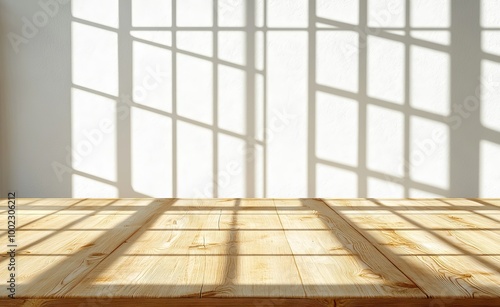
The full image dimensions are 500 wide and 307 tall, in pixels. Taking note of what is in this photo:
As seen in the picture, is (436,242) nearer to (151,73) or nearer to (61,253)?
(61,253)

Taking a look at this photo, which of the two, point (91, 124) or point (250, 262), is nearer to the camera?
point (250, 262)

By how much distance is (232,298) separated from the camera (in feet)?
3.44

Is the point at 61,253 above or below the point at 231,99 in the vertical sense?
below

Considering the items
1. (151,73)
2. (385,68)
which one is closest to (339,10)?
(385,68)

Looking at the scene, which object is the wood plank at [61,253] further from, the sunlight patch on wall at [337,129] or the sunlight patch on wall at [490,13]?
the sunlight patch on wall at [490,13]

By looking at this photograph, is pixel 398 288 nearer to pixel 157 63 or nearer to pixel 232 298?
pixel 232 298

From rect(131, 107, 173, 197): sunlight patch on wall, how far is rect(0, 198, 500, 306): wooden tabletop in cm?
162

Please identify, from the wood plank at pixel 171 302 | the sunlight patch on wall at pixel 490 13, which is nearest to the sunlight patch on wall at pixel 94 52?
the sunlight patch on wall at pixel 490 13

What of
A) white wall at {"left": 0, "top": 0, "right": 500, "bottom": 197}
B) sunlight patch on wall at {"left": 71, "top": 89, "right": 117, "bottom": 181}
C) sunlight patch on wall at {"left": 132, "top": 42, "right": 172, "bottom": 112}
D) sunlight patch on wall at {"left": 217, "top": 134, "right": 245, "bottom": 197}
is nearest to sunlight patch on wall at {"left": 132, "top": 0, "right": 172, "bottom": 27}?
white wall at {"left": 0, "top": 0, "right": 500, "bottom": 197}

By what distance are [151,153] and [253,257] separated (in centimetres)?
281

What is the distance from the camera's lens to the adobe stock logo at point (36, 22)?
4.06 metres

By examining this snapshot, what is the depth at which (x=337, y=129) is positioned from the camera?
413 centimetres

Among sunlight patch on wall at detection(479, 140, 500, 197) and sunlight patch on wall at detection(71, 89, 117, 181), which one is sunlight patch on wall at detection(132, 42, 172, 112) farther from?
sunlight patch on wall at detection(479, 140, 500, 197)

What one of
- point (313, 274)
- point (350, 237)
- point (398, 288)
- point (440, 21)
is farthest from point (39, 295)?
point (440, 21)
